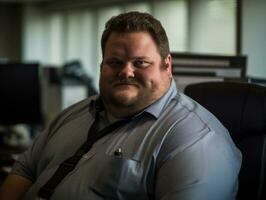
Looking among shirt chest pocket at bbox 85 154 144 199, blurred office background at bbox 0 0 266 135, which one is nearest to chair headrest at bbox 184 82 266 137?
shirt chest pocket at bbox 85 154 144 199

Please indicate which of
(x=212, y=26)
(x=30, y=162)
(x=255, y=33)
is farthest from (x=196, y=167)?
(x=212, y=26)

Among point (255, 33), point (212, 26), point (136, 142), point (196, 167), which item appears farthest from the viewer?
point (212, 26)

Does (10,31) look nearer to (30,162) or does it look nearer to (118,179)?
(30,162)

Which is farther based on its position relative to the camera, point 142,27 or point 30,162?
point 30,162

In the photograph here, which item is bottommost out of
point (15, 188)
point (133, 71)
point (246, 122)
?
point (15, 188)

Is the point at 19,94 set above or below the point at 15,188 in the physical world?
above

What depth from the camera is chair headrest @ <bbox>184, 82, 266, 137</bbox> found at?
1.48 metres

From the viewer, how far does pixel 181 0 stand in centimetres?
500

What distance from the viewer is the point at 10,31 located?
7.42 metres

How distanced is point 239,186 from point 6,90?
190 centimetres

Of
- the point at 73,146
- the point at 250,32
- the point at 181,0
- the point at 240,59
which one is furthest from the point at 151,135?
the point at 181,0

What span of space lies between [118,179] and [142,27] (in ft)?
1.71

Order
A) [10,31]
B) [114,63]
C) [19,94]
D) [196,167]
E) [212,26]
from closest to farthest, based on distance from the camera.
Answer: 1. [196,167]
2. [114,63]
3. [19,94]
4. [212,26]
5. [10,31]

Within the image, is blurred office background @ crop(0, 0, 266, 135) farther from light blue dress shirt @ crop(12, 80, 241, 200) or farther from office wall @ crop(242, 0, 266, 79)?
light blue dress shirt @ crop(12, 80, 241, 200)
